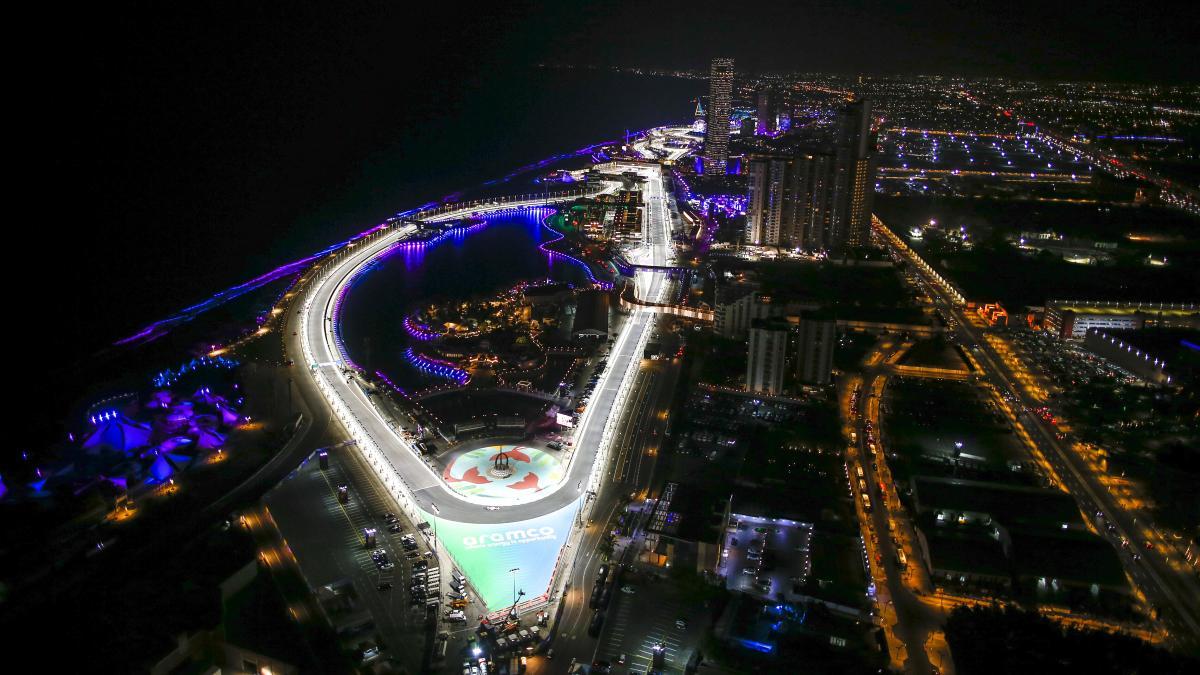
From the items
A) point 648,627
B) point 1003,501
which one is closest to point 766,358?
point 1003,501

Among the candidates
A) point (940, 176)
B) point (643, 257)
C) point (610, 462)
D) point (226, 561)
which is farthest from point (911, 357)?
point (940, 176)

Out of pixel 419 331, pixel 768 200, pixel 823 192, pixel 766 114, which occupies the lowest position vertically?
pixel 419 331

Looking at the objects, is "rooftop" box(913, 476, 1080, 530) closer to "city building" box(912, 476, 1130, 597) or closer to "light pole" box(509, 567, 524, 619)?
"city building" box(912, 476, 1130, 597)

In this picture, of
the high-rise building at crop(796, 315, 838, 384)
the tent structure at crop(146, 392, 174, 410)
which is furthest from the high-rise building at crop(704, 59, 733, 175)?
the tent structure at crop(146, 392, 174, 410)

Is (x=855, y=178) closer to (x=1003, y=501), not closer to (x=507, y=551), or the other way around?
(x=1003, y=501)

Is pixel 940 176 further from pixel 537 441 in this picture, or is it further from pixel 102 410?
pixel 102 410

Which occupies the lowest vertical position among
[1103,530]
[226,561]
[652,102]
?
[1103,530]
